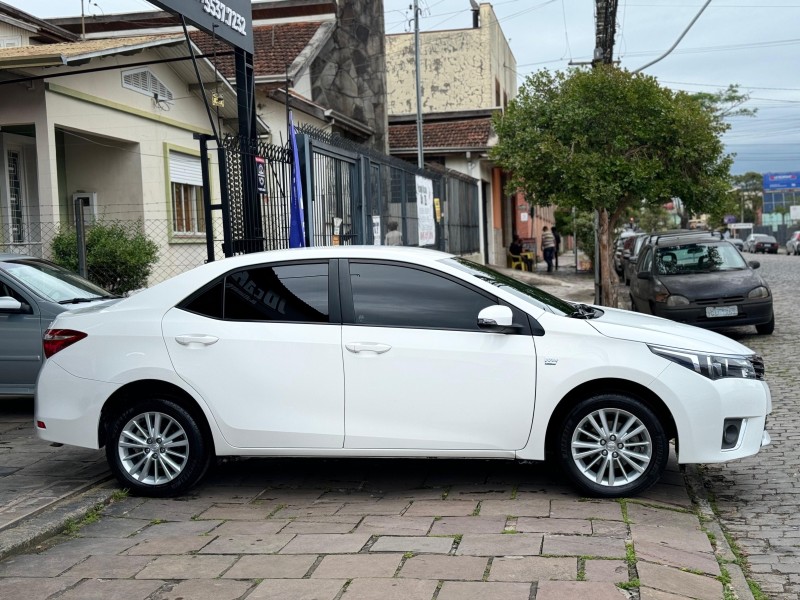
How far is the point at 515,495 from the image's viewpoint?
6414 mm

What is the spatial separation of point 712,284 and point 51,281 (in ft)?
30.7

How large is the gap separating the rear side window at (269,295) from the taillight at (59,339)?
800 mm

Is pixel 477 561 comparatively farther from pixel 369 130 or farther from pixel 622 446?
pixel 369 130

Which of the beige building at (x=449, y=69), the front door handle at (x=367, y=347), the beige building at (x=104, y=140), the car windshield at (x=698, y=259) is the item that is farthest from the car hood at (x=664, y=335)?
the beige building at (x=449, y=69)

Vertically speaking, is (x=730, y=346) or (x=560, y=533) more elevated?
(x=730, y=346)

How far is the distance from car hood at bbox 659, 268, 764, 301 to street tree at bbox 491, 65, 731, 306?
244 cm

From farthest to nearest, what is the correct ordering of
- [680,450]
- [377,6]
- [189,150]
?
[377,6] < [189,150] < [680,450]

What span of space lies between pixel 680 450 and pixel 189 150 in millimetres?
13555

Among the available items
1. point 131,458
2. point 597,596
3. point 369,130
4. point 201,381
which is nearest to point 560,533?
point 597,596

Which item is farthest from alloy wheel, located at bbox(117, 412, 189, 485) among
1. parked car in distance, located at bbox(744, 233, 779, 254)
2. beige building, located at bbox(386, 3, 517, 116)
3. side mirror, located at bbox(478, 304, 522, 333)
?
parked car in distance, located at bbox(744, 233, 779, 254)

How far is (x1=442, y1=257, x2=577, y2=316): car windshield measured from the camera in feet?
21.6

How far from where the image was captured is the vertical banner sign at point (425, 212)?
747 inches

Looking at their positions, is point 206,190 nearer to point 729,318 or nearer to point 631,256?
point 729,318

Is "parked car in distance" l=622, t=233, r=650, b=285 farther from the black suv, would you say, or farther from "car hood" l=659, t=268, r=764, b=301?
"car hood" l=659, t=268, r=764, b=301
